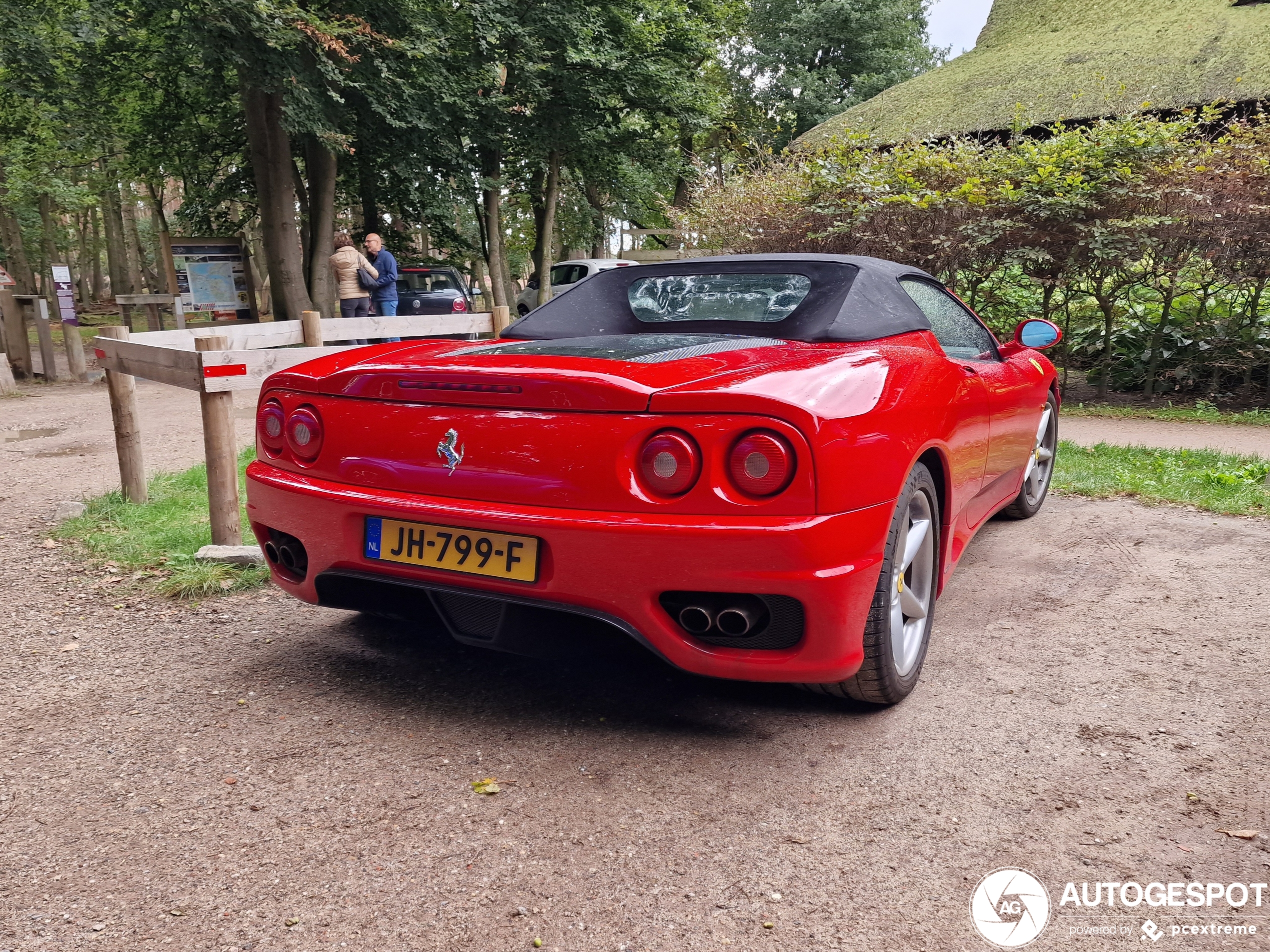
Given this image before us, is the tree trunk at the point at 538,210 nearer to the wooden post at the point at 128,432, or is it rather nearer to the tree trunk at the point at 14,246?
the tree trunk at the point at 14,246

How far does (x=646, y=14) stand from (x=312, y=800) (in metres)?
22.2

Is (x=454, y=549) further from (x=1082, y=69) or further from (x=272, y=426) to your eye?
(x=1082, y=69)

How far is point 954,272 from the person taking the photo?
9.93 m

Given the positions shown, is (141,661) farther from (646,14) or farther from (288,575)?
(646,14)

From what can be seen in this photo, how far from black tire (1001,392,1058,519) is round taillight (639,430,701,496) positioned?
3040 millimetres

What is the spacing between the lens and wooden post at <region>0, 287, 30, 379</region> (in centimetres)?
1295

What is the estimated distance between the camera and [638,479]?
235 cm

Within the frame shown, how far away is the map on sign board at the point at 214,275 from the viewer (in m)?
15.7

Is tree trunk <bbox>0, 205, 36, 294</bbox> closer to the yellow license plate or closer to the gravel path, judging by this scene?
the gravel path

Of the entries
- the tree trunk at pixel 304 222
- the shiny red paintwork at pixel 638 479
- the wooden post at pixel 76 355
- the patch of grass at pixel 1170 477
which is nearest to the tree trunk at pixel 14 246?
the tree trunk at pixel 304 222

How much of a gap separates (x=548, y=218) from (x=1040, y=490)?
A: 1980 cm

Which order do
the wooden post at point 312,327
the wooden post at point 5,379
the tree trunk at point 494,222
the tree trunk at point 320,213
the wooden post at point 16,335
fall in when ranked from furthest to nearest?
Result: the tree trunk at point 494,222
the tree trunk at point 320,213
the wooden post at point 16,335
the wooden post at point 5,379
the wooden post at point 312,327

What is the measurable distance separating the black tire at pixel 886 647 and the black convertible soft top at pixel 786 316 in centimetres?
54

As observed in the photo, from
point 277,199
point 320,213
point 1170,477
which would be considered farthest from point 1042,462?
point 320,213
